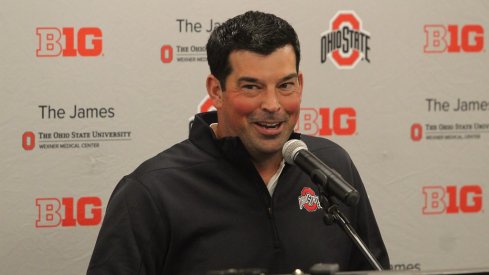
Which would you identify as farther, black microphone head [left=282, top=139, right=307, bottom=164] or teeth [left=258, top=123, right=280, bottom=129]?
teeth [left=258, top=123, right=280, bottom=129]

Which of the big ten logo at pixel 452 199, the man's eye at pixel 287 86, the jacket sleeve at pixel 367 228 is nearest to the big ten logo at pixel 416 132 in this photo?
the big ten logo at pixel 452 199

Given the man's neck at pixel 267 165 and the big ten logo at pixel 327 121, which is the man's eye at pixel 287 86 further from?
the big ten logo at pixel 327 121

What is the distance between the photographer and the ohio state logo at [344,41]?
2818mm

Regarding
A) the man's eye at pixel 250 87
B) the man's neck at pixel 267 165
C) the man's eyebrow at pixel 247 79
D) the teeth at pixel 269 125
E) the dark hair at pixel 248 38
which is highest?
the dark hair at pixel 248 38

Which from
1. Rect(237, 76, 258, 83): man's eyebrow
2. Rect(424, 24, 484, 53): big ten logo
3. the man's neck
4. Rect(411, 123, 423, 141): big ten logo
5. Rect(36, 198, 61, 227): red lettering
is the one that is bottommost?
Rect(36, 198, 61, 227): red lettering

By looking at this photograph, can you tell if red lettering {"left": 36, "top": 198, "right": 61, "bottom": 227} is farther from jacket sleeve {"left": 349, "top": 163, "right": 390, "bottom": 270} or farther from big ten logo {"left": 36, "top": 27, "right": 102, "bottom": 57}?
jacket sleeve {"left": 349, "top": 163, "right": 390, "bottom": 270}

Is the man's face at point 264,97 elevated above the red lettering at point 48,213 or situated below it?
above

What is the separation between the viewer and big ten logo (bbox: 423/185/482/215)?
9.55ft

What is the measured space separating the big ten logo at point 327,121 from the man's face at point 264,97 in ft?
3.05

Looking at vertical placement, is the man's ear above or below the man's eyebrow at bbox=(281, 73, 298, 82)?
below

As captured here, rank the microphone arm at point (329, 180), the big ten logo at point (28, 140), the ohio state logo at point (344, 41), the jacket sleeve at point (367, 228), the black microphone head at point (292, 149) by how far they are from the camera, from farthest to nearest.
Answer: the ohio state logo at point (344, 41) < the big ten logo at point (28, 140) < the jacket sleeve at point (367, 228) < the black microphone head at point (292, 149) < the microphone arm at point (329, 180)

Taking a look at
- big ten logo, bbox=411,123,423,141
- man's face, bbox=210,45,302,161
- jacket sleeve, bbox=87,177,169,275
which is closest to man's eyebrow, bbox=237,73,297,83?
man's face, bbox=210,45,302,161

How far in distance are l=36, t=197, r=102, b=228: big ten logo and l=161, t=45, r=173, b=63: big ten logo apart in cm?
55

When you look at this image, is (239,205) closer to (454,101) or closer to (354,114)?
(354,114)
